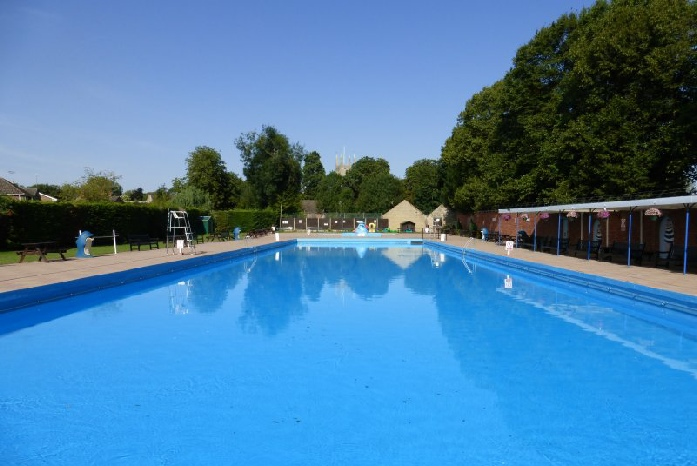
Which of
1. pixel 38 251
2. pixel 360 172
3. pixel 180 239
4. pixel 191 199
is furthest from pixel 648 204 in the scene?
pixel 360 172

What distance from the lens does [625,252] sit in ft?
53.4

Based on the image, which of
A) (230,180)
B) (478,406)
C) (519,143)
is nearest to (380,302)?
(478,406)

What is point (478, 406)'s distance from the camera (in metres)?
5.01

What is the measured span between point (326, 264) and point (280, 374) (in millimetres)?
13746

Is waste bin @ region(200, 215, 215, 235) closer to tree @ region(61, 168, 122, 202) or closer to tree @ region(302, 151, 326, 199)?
tree @ region(61, 168, 122, 202)

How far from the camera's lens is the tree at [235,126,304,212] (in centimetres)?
5634

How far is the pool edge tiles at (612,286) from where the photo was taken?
9289 millimetres

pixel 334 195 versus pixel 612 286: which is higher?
pixel 334 195

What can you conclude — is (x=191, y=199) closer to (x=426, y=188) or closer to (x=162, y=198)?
(x=162, y=198)

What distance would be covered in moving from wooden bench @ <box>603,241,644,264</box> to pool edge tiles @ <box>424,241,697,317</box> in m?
2.84

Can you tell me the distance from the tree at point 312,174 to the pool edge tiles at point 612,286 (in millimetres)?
68560

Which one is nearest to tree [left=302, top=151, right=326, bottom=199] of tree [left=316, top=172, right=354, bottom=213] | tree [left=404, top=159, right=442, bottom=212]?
tree [left=316, top=172, right=354, bottom=213]

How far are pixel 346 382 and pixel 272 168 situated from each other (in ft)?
170

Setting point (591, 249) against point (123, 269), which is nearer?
point (123, 269)
